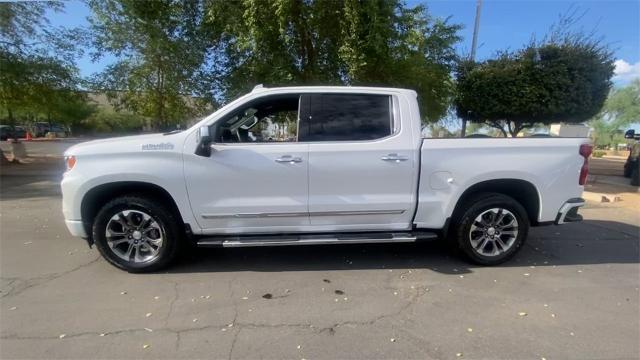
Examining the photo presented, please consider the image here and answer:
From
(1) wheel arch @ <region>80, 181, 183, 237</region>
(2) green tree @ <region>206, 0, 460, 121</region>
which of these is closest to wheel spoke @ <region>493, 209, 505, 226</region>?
(1) wheel arch @ <region>80, 181, 183, 237</region>

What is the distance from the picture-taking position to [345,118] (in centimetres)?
432

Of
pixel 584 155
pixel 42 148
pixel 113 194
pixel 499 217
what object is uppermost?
pixel 584 155

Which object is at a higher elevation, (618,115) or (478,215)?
(618,115)

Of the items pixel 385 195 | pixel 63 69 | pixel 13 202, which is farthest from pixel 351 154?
pixel 63 69

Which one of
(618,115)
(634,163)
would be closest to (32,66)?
(634,163)

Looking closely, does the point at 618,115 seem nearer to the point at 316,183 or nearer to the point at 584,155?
the point at 584,155

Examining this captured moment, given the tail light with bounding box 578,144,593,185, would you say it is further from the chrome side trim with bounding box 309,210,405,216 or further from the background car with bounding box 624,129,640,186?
the background car with bounding box 624,129,640,186

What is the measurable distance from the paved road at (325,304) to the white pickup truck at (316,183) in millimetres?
412

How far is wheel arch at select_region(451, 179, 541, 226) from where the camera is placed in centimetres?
440

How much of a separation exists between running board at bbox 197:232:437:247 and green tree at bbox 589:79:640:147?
57447 millimetres

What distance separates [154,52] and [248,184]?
9.83 metres

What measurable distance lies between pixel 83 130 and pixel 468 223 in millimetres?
59152

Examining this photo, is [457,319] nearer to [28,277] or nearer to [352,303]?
[352,303]

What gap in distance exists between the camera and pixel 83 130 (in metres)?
53.0
